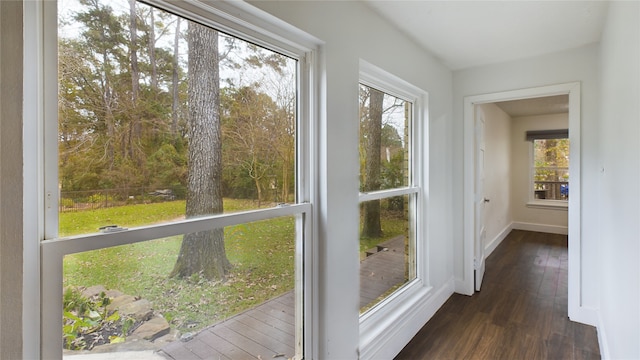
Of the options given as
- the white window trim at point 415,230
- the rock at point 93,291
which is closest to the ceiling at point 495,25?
the white window trim at point 415,230

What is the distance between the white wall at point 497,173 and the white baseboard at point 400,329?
221 cm

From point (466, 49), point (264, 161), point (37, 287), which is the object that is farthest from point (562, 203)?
point (37, 287)

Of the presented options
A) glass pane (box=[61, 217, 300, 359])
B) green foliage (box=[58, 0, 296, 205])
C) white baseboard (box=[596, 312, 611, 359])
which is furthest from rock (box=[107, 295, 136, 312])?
white baseboard (box=[596, 312, 611, 359])

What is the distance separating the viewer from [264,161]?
1.40 meters

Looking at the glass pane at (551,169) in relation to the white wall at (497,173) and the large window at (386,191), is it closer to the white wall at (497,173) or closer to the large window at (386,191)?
the white wall at (497,173)

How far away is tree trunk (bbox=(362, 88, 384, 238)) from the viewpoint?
2111 millimetres

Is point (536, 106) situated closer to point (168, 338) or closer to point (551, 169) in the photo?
point (551, 169)

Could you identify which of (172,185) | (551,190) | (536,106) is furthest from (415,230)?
(551,190)

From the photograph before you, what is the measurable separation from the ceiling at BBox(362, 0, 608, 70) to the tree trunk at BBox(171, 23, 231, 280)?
1185 millimetres

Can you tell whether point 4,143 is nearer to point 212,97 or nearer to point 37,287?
point 37,287

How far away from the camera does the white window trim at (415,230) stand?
200cm

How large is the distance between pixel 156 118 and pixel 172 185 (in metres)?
0.24

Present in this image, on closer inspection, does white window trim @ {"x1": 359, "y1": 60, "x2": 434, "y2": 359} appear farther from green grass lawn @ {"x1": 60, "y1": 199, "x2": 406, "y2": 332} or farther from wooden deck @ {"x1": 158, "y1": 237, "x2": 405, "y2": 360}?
green grass lawn @ {"x1": 60, "y1": 199, "x2": 406, "y2": 332}

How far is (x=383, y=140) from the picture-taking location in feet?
7.54
